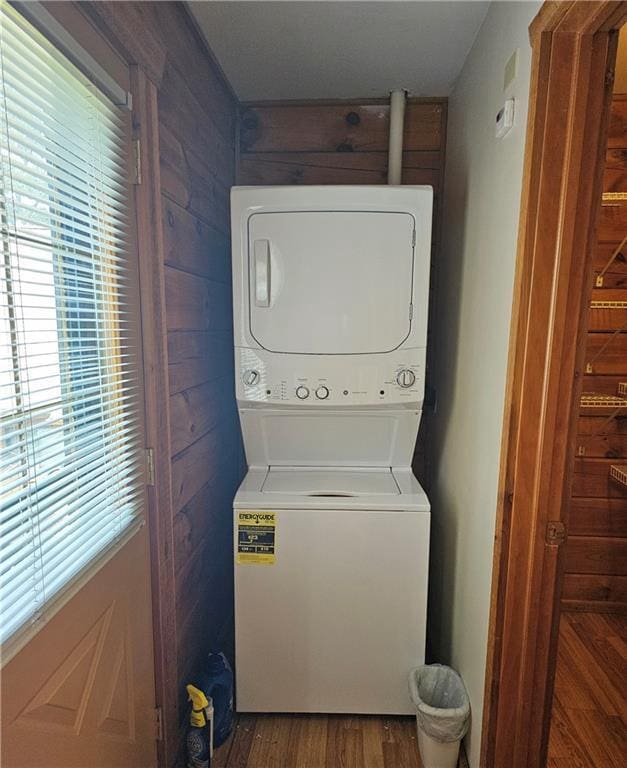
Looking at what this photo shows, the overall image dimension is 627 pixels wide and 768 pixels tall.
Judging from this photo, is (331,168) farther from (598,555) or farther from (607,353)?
(598,555)

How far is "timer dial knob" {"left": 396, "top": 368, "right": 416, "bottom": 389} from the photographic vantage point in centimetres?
164

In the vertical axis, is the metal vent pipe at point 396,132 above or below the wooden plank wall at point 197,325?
above

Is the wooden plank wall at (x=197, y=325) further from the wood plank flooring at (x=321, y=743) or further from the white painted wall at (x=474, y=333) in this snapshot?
the white painted wall at (x=474, y=333)

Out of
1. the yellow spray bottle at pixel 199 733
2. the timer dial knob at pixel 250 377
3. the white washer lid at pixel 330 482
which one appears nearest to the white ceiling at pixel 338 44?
the timer dial knob at pixel 250 377

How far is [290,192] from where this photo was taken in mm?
1557

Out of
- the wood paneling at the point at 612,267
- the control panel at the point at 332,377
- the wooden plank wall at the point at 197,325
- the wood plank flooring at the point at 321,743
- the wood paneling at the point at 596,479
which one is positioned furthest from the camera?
the wood paneling at the point at 596,479

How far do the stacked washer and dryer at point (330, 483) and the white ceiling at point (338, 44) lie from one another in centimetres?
52

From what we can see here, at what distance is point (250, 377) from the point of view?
1659mm

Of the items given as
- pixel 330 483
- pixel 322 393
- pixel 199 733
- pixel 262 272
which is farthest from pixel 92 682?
pixel 262 272

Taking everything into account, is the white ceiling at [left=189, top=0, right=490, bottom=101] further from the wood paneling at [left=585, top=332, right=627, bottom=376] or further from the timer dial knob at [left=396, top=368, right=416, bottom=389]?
the wood paneling at [left=585, top=332, right=627, bottom=376]

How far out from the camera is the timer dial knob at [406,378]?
1.64 m

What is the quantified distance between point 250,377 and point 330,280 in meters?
0.43

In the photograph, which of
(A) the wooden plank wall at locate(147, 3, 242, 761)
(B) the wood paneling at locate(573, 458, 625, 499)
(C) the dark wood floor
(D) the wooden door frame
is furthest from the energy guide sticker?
(B) the wood paneling at locate(573, 458, 625, 499)

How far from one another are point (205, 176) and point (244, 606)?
59.2 inches
